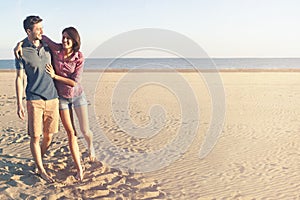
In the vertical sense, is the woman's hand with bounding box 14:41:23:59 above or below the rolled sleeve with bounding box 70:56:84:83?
above

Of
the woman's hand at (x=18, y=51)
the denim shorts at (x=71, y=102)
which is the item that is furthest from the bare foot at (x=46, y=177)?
the woman's hand at (x=18, y=51)

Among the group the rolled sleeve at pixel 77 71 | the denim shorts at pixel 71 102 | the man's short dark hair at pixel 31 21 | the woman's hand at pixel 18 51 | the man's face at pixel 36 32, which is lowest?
the denim shorts at pixel 71 102

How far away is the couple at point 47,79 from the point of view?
4.37 meters

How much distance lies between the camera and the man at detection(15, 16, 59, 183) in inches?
170

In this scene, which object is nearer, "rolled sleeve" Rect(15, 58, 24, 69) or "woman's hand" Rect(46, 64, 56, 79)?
"rolled sleeve" Rect(15, 58, 24, 69)

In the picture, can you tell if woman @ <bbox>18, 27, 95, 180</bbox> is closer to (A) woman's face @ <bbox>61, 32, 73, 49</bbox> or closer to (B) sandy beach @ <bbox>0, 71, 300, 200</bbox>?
(A) woman's face @ <bbox>61, 32, 73, 49</bbox>

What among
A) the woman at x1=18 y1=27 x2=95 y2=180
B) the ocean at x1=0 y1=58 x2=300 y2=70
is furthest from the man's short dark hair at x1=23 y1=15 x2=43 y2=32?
the ocean at x1=0 y1=58 x2=300 y2=70

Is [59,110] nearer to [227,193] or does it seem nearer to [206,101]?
[227,193]

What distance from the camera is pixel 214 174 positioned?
5.84 m

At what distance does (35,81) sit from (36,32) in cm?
64

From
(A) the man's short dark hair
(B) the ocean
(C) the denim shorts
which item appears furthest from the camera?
(B) the ocean

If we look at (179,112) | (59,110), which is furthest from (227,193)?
(179,112)

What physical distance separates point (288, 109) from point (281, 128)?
401cm

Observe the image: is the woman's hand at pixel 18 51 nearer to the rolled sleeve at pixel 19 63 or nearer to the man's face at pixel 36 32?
the rolled sleeve at pixel 19 63
